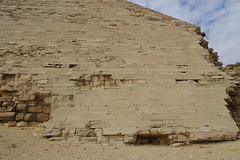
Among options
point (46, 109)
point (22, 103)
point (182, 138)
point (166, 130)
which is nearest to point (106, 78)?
point (46, 109)

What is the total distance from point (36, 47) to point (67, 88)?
1940 millimetres

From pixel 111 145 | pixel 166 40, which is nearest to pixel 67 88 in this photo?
pixel 111 145

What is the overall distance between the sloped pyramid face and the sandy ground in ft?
0.91

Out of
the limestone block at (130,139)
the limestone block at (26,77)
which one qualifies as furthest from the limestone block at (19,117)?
the limestone block at (130,139)

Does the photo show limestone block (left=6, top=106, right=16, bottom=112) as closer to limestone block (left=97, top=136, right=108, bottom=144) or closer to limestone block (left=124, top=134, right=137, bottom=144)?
limestone block (left=97, top=136, right=108, bottom=144)

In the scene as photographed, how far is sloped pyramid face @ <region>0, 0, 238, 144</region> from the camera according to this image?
12.2 ft

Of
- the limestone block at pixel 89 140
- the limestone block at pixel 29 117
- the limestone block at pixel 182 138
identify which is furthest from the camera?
the limestone block at pixel 29 117

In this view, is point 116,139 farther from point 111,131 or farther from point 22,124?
point 22,124

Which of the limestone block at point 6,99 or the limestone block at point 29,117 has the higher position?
the limestone block at point 6,99

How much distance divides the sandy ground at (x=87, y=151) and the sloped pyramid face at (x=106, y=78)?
10.9 inches

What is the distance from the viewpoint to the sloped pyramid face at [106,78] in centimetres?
371

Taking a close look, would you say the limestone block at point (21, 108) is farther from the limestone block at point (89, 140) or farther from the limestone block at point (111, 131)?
the limestone block at point (111, 131)

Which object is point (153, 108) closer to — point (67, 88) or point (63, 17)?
point (67, 88)

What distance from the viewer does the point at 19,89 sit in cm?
421
